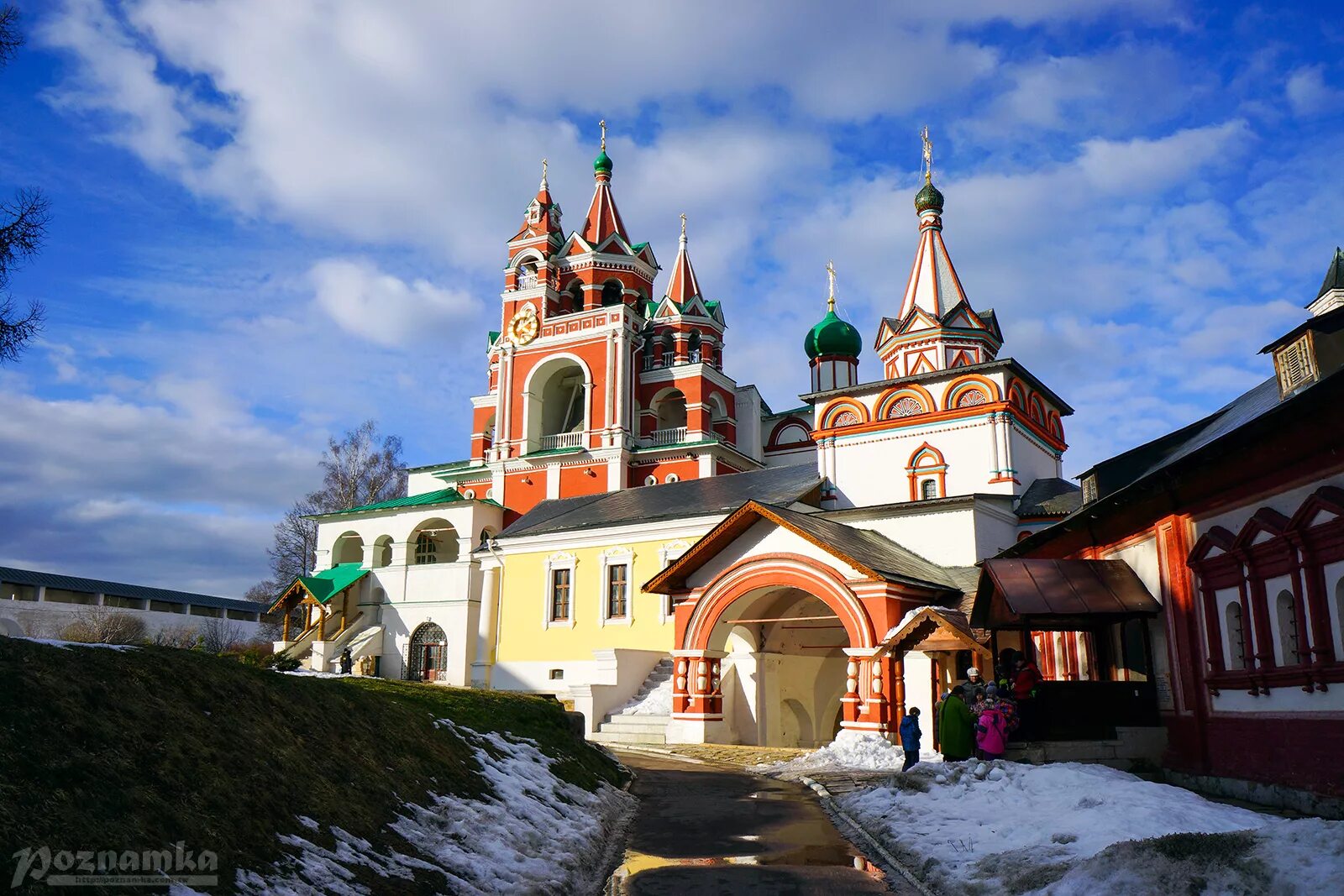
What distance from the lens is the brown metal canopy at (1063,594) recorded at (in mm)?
13781

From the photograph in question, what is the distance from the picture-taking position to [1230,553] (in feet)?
38.7

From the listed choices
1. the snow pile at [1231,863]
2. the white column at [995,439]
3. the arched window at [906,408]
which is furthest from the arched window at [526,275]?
the snow pile at [1231,863]

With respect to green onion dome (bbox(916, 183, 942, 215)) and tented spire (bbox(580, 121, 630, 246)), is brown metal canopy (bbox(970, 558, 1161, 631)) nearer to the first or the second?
green onion dome (bbox(916, 183, 942, 215))

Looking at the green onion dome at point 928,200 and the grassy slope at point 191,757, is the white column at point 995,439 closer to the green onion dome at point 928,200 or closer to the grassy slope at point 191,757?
the green onion dome at point 928,200

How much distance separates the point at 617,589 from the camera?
95.5 feet

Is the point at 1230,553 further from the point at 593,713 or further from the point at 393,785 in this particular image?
the point at 593,713

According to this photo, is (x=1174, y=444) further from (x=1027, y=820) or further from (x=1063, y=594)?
(x=1027, y=820)

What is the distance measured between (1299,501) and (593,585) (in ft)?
68.9

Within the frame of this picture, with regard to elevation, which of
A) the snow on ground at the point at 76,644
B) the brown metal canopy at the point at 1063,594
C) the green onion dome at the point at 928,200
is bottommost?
the snow on ground at the point at 76,644

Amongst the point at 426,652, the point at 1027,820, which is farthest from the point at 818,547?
the point at 426,652

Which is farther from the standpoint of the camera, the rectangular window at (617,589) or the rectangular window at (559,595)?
the rectangular window at (559,595)

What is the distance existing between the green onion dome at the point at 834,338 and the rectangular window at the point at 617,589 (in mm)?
19989

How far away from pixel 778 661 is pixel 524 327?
2631cm

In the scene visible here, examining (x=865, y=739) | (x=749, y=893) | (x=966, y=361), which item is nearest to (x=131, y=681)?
(x=749, y=893)
